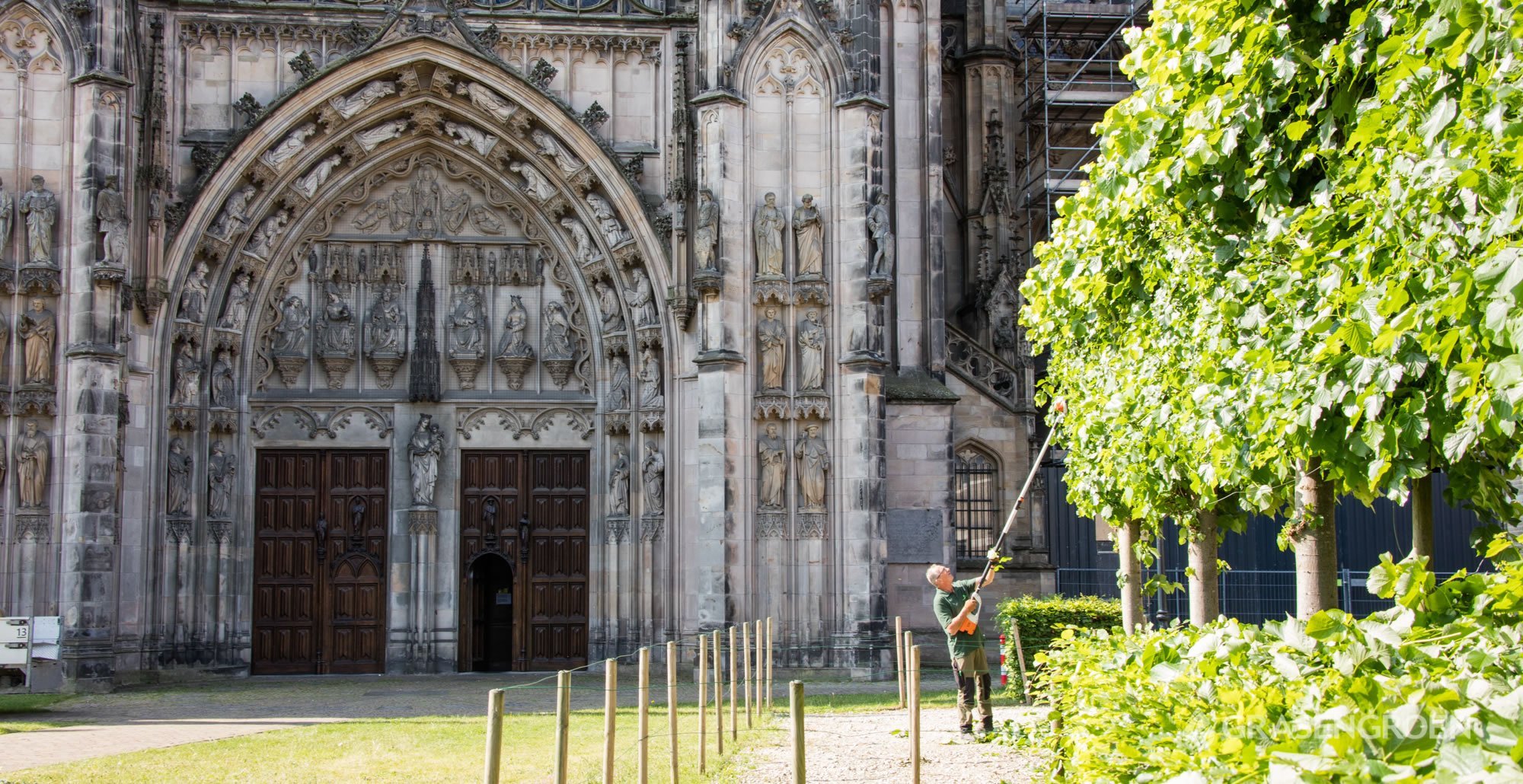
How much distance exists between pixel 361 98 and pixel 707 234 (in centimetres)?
550

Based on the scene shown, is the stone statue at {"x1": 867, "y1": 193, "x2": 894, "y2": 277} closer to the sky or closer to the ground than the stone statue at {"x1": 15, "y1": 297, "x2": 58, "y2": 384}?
closer to the sky

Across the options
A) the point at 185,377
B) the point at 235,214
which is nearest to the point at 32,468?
the point at 185,377

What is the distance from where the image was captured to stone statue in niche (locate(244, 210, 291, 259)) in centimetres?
2284

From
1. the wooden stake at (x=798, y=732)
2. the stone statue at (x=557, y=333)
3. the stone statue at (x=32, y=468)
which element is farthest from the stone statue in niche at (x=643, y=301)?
the wooden stake at (x=798, y=732)

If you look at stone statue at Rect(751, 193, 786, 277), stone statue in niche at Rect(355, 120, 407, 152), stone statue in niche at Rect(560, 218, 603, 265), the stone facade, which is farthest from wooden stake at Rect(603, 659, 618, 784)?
stone statue in niche at Rect(355, 120, 407, 152)

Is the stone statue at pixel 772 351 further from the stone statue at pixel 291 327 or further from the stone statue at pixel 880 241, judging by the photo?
the stone statue at pixel 291 327

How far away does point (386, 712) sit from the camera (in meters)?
16.8

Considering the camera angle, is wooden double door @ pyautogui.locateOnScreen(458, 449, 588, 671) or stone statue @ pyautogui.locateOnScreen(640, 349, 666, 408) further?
wooden double door @ pyautogui.locateOnScreen(458, 449, 588, 671)

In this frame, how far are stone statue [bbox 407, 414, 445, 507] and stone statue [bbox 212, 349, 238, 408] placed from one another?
2.61 m

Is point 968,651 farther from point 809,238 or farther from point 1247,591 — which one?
point 1247,591

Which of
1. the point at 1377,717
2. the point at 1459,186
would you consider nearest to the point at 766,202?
the point at 1459,186

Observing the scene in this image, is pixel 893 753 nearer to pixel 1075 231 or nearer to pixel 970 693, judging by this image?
pixel 970 693

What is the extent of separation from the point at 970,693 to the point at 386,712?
673cm

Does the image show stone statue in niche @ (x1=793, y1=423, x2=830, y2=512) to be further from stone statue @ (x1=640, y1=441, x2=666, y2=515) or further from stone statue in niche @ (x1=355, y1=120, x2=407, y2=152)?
stone statue in niche @ (x1=355, y1=120, x2=407, y2=152)
